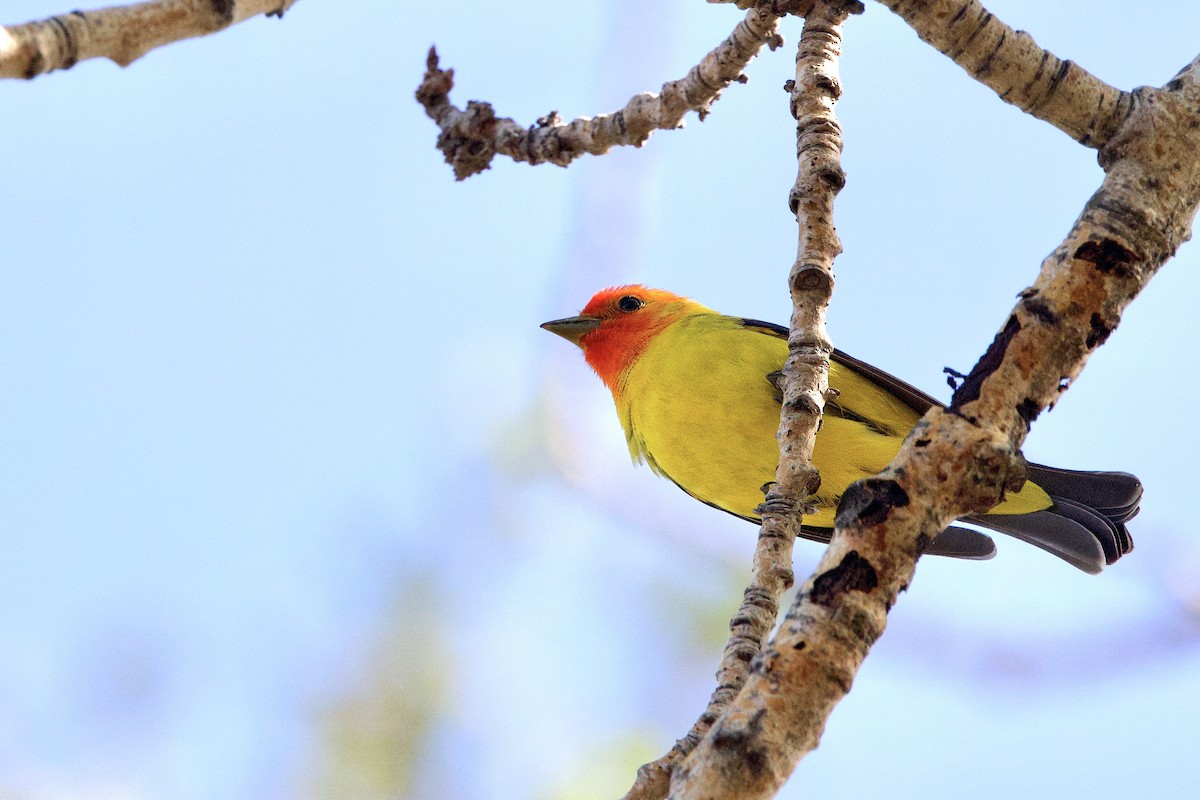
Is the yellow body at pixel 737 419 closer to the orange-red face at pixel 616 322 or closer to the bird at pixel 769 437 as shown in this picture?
the bird at pixel 769 437

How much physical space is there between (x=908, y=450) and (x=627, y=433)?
3.34 metres

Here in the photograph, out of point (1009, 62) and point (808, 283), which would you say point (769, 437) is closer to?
point (808, 283)

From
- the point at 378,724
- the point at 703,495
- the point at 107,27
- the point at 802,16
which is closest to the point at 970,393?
the point at 107,27

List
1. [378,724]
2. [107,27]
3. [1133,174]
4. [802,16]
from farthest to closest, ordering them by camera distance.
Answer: [378,724] < [802,16] < [1133,174] < [107,27]

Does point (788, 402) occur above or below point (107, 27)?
above

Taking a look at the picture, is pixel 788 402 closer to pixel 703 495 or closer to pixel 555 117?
pixel 555 117

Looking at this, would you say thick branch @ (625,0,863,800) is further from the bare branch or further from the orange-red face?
the orange-red face

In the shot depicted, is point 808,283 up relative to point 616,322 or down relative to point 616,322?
down

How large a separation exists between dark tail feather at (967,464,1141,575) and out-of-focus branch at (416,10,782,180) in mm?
2323

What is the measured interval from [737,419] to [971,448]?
8.68ft

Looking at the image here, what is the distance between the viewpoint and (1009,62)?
2914 millimetres

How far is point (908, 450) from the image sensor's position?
2229mm

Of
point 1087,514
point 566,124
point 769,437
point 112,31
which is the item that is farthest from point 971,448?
point 1087,514

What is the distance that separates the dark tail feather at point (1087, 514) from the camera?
5121 millimetres
